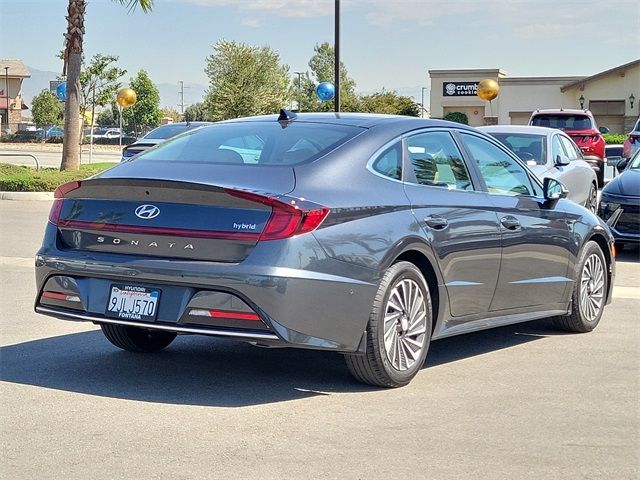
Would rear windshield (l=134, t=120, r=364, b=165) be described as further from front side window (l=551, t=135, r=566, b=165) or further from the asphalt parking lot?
front side window (l=551, t=135, r=566, b=165)

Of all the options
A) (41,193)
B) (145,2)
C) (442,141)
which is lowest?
(41,193)

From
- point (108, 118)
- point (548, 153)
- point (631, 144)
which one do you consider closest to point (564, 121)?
point (631, 144)

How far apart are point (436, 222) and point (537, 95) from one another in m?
66.6

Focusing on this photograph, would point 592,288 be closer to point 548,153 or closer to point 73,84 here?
point 548,153

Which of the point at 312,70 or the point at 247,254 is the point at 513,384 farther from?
the point at 312,70

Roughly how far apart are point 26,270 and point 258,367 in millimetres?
5238

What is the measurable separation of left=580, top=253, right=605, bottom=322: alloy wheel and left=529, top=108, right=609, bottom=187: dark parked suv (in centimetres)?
1637

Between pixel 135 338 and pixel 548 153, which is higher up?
pixel 548 153

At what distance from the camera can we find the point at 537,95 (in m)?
71.1

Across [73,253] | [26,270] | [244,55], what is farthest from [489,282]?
[244,55]

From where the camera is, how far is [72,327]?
321 inches

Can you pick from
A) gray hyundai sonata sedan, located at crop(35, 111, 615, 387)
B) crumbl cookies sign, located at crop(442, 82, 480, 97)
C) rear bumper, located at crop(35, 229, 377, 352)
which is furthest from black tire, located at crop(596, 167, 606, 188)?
crumbl cookies sign, located at crop(442, 82, 480, 97)

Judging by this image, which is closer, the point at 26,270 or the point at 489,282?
the point at 489,282

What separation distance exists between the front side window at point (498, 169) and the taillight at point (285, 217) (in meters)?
1.98
